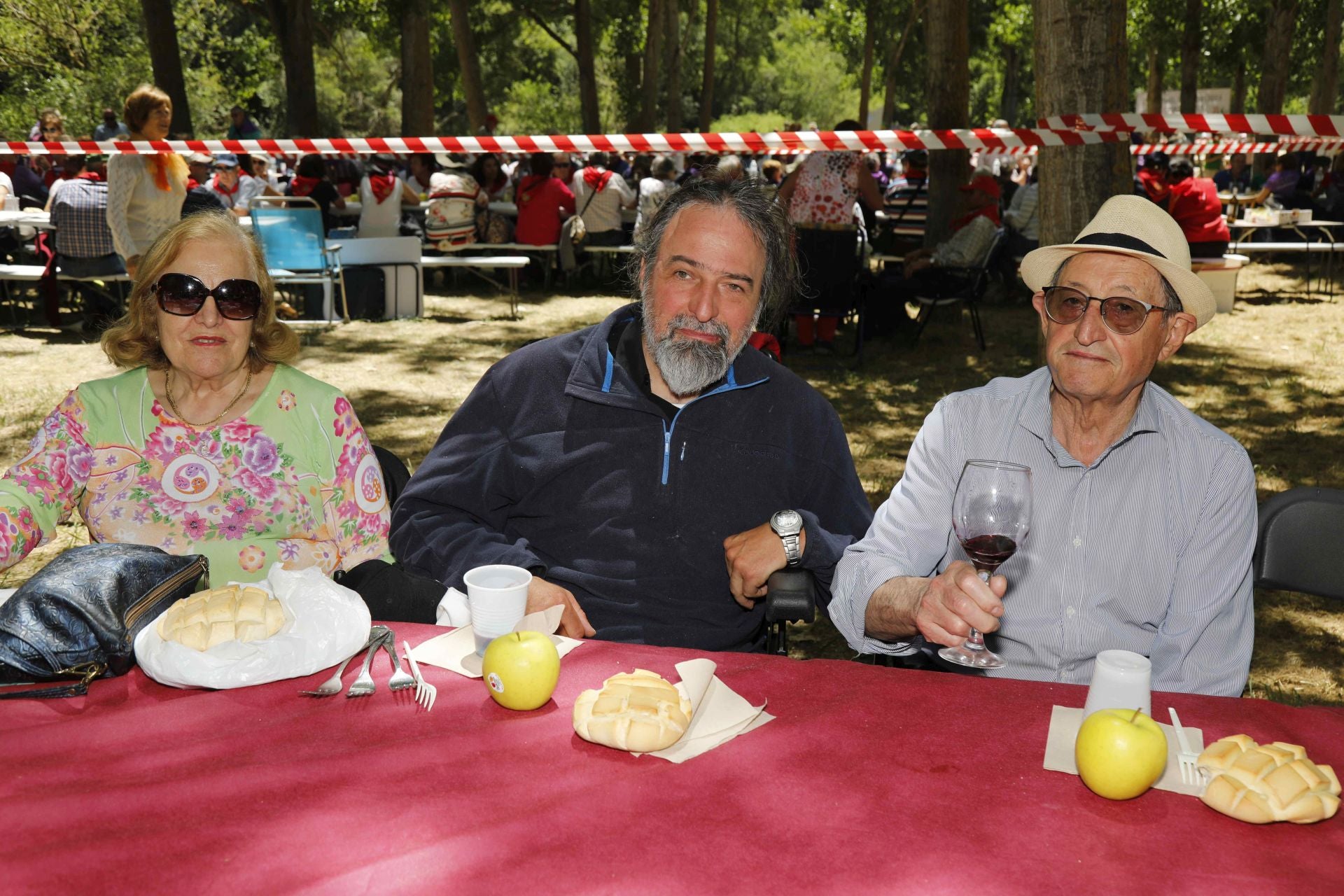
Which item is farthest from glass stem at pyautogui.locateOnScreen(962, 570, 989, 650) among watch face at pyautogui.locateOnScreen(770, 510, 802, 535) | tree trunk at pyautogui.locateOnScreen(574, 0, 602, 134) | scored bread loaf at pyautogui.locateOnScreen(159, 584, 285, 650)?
tree trunk at pyautogui.locateOnScreen(574, 0, 602, 134)

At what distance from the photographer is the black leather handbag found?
186 cm

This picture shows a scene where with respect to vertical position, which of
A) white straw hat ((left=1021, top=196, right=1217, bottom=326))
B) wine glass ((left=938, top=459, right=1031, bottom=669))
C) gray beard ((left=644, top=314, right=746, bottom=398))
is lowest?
wine glass ((left=938, top=459, right=1031, bottom=669))

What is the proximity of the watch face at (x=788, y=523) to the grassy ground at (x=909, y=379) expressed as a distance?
193 centimetres

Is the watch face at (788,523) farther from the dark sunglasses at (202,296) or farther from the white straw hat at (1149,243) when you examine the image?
the dark sunglasses at (202,296)

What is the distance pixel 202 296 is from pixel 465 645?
1262mm

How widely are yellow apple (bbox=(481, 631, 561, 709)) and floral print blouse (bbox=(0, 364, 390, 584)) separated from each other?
43.4 inches

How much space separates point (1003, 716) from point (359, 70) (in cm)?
5313

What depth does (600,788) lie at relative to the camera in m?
1.57

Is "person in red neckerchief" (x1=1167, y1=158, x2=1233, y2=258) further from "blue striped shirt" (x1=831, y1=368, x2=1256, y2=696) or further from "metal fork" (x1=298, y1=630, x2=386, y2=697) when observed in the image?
"metal fork" (x1=298, y1=630, x2=386, y2=697)

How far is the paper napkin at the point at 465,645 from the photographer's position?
197cm

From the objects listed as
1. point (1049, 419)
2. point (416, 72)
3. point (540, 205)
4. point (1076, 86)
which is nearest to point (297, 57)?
point (416, 72)

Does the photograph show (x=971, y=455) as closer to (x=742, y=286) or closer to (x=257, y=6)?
(x=742, y=286)

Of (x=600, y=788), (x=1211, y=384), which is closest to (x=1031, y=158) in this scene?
(x=1211, y=384)

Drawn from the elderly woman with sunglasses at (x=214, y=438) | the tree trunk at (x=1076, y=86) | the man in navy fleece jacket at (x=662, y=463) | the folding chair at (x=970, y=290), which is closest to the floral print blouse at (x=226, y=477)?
the elderly woman with sunglasses at (x=214, y=438)
